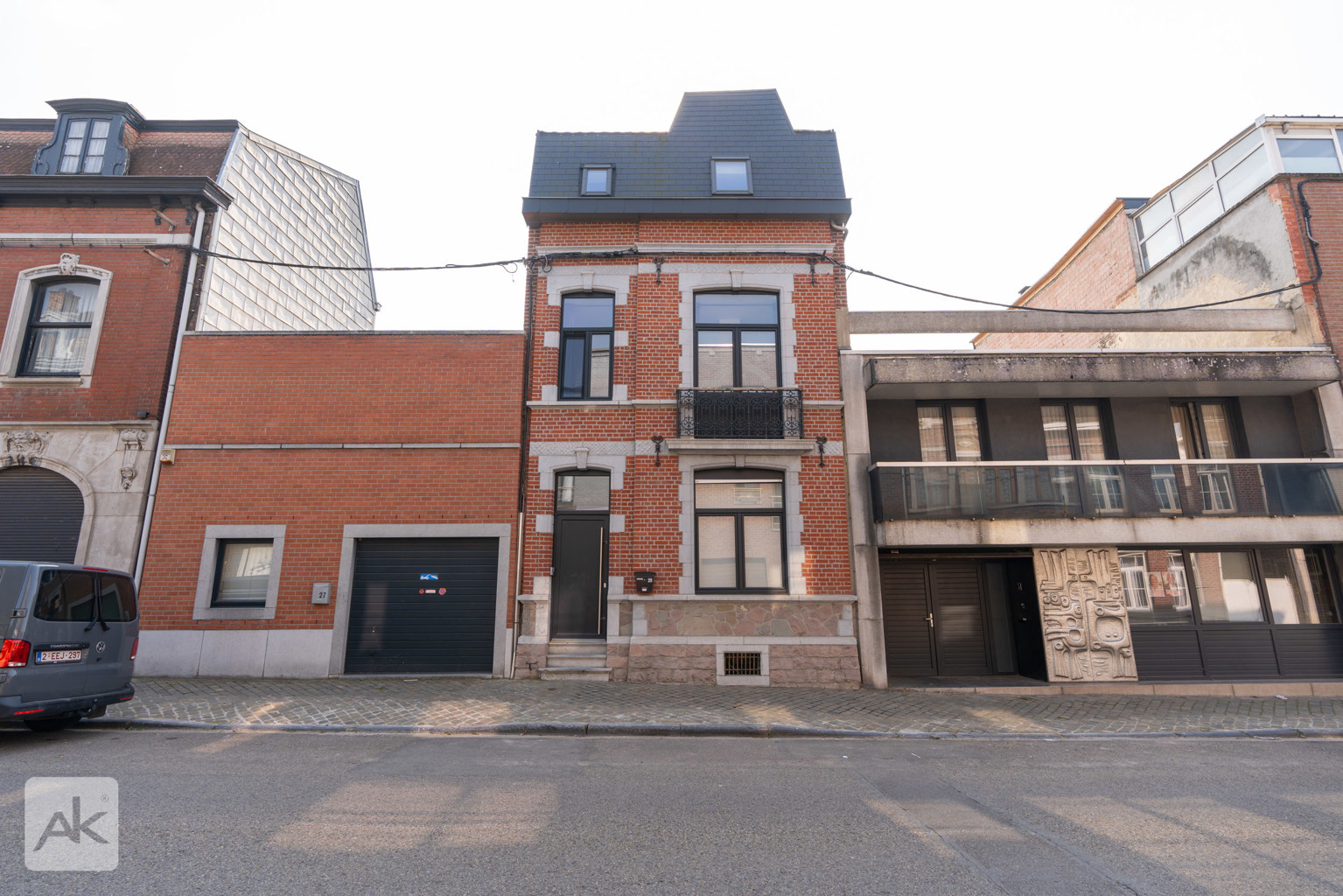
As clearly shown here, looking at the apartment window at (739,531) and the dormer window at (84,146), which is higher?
the dormer window at (84,146)

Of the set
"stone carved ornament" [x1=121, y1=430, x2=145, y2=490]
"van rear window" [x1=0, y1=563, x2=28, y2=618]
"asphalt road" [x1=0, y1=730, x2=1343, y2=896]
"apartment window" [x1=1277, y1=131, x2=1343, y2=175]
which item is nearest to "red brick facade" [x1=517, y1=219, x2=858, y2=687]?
"asphalt road" [x1=0, y1=730, x2=1343, y2=896]

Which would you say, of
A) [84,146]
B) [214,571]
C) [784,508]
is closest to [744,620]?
[784,508]

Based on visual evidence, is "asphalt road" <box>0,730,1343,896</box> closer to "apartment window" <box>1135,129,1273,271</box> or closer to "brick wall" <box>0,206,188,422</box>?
"brick wall" <box>0,206,188,422</box>

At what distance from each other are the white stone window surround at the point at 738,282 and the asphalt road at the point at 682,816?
710 cm

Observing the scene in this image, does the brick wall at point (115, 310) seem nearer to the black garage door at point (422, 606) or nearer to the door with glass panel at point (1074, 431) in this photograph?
the black garage door at point (422, 606)

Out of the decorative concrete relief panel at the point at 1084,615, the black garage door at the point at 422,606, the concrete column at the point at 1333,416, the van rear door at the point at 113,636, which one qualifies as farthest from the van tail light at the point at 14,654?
the concrete column at the point at 1333,416

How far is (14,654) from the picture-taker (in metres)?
6.15

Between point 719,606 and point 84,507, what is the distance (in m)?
11.3

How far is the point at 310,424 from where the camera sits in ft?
36.5

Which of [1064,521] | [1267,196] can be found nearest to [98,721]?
[1064,521]

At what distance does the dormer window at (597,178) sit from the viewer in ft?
40.2

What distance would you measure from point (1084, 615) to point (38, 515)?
18.5 metres

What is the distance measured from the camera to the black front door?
10.7 metres
